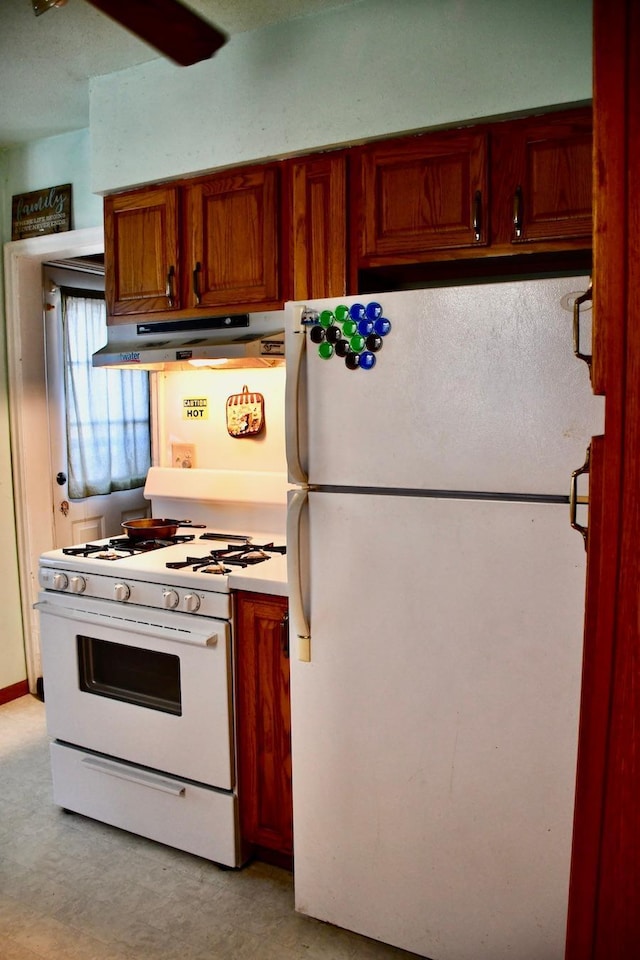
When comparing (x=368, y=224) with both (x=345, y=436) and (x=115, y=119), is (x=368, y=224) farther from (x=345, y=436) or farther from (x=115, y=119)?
(x=115, y=119)

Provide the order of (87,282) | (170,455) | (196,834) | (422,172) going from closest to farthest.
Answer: (422,172) < (196,834) < (170,455) < (87,282)

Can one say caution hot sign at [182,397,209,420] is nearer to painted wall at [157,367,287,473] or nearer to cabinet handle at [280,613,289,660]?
painted wall at [157,367,287,473]

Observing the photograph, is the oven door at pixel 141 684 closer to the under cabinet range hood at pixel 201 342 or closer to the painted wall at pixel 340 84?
the under cabinet range hood at pixel 201 342

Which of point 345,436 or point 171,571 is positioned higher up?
point 345,436

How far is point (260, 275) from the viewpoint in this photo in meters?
→ 2.43

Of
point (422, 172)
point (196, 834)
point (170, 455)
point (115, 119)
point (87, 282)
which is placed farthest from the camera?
point (87, 282)

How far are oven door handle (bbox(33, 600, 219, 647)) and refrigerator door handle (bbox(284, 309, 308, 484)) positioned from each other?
654mm

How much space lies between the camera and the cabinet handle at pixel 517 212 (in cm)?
200

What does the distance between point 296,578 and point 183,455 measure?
1.46m

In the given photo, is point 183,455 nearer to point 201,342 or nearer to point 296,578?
point 201,342

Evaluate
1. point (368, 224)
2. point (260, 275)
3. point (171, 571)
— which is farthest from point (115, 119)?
point (171, 571)

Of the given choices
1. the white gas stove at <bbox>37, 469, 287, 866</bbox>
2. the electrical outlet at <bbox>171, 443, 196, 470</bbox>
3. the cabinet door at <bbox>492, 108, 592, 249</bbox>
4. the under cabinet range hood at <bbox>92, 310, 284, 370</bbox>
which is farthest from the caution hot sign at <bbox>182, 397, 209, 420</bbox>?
the cabinet door at <bbox>492, 108, 592, 249</bbox>

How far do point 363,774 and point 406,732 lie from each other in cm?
18

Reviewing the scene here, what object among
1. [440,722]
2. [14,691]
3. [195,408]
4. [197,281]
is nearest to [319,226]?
[197,281]
